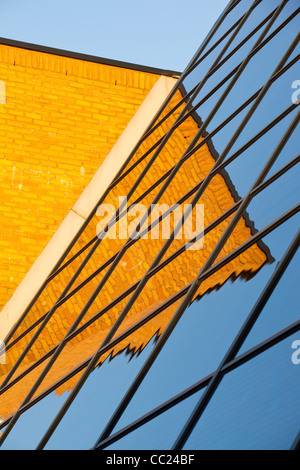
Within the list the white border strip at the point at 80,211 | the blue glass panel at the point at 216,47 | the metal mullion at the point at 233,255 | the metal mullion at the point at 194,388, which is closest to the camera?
the metal mullion at the point at 194,388

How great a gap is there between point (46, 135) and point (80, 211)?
5.40ft

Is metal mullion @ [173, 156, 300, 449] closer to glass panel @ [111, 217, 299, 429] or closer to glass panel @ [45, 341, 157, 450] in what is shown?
glass panel @ [111, 217, 299, 429]

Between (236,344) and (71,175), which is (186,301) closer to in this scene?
(236,344)

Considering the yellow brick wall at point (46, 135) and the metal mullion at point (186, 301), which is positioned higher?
the yellow brick wall at point (46, 135)

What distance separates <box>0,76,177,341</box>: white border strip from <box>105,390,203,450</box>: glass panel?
719 centimetres

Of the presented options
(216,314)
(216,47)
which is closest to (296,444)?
(216,314)

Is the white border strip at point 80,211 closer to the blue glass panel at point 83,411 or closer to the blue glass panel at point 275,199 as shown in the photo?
the blue glass panel at point 83,411

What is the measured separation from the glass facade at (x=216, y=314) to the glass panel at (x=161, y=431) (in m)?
0.01

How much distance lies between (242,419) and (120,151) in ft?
33.4

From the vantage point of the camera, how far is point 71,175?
14.4 m

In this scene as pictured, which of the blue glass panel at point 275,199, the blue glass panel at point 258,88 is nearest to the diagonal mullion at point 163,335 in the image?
the blue glass panel at point 275,199

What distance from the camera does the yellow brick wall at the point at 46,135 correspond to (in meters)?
13.8

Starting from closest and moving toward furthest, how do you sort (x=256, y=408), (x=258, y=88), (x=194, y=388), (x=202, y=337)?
(x=256, y=408)
(x=194, y=388)
(x=202, y=337)
(x=258, y=88)

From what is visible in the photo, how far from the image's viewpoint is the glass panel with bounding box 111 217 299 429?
628 centimetres
